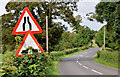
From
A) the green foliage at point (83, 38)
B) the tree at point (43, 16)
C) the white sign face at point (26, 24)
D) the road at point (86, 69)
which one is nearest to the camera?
the white sign face at point (26, 24)

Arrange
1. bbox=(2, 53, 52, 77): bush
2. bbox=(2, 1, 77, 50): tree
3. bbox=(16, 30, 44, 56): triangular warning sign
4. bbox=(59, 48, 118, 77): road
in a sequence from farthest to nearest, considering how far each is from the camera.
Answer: bbox=(2, 1, 77, 50): tree < bbox=(59, 48, 118, 77): road < bbox=(2, 53, 52, 77): bush < bbox=(16, 30, 44, 56): triangular warning sign

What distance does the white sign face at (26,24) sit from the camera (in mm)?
4516

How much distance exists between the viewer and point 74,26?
84.4 ft

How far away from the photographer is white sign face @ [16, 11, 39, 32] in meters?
4.52

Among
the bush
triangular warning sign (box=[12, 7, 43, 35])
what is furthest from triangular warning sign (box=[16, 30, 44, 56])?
the bush

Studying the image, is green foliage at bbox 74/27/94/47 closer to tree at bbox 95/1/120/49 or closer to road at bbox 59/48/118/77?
road at bbox 59/48/118/77

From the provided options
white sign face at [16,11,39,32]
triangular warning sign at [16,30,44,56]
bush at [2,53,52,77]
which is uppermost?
white sign face at [16,11,39,32]

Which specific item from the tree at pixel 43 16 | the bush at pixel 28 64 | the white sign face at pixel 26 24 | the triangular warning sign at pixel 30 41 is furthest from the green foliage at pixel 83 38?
the triangular warning sign at pixel 30 41

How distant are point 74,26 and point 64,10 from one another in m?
2.60

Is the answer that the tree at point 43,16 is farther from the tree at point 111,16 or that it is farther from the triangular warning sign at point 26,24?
the triangular warning sign at point 26,24

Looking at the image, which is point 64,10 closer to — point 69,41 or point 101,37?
point 69,41

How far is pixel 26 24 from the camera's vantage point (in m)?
4.57

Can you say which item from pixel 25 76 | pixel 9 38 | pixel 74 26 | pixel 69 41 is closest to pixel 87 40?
pixel 69 41

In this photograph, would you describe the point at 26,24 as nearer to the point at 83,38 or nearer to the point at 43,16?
the point at 43,16
